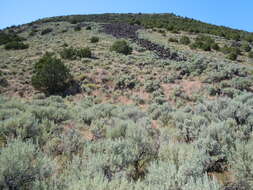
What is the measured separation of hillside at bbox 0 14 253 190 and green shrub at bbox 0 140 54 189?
13mm

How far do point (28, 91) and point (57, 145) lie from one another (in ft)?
29.4

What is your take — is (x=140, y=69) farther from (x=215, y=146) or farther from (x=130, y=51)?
(x=215, y=146)

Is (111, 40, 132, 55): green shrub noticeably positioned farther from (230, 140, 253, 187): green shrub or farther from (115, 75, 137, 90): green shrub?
(230, 140, 253, 187): green shrub

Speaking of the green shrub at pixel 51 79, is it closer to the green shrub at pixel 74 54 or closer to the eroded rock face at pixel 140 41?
the green shrub at pixel 74 54

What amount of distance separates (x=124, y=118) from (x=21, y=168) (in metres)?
4.73

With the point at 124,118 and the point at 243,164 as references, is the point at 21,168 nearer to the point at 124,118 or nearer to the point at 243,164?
the point at 243,164

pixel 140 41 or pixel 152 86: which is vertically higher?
pixel 140 41

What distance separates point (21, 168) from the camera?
9.38ft

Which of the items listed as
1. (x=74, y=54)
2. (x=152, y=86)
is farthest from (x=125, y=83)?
(x=74, y=54)

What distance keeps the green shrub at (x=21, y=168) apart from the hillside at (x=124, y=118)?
1cm

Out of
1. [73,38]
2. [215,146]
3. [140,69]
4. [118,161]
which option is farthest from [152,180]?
[73,38]

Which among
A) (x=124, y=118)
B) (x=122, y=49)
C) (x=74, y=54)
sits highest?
(x=122, y=49)

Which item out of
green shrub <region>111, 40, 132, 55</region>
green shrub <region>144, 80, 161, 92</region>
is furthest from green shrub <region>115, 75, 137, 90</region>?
green shrub <region>111, 40, 132, 55</region>

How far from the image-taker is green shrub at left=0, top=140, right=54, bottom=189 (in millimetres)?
2787
